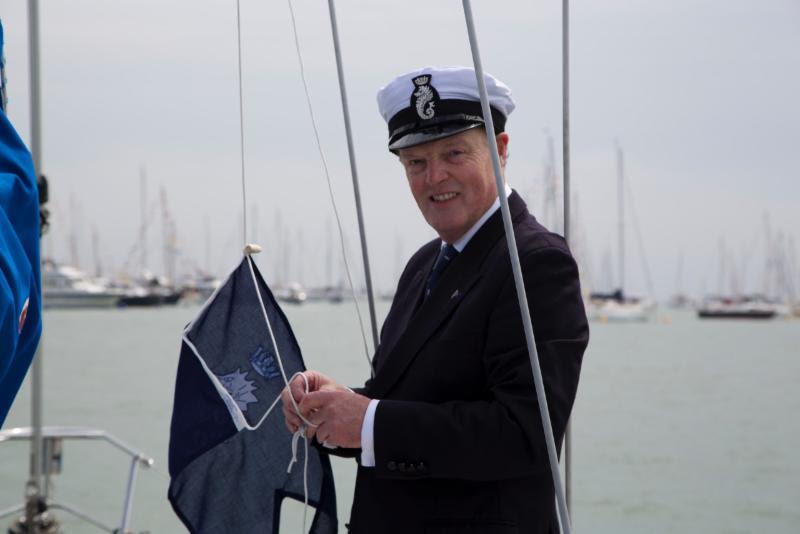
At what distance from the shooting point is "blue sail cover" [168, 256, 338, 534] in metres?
1.98

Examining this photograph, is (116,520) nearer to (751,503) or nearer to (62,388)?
(751,503)

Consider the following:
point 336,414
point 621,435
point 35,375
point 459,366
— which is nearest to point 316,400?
point 336,414

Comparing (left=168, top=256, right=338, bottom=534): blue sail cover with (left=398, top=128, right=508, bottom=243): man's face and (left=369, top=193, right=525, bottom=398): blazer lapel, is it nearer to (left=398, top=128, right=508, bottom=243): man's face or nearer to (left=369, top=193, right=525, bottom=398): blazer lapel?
(left=369, top=193, right=525, bottom=398): blazer lapel

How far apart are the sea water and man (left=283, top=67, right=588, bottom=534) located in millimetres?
3555

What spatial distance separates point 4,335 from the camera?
87 cm

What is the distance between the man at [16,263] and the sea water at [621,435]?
4.26 metres

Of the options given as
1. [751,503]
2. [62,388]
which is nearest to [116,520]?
[751,503]

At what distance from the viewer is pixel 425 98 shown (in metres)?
1.84

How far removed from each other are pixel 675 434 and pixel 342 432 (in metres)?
19.2

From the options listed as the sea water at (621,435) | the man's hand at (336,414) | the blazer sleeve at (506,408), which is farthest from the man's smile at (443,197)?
the sea water at (621,435)

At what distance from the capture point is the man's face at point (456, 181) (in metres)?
1.83

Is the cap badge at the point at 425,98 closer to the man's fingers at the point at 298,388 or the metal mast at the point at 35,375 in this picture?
the man's fingers at the point at 298,388

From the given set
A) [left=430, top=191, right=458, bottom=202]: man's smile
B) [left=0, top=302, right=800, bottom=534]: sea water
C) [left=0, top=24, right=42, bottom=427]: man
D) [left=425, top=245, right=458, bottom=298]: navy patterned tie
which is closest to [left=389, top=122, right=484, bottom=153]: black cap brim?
[left=430, top=191, right=458, bottom=202]: man's smile

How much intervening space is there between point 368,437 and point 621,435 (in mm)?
18825
